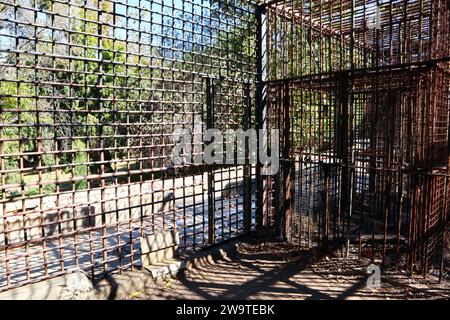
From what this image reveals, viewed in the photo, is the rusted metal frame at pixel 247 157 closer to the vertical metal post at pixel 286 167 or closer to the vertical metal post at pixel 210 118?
the vertical metal post at pixel 286 167

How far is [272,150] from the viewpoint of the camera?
5578 millimetres

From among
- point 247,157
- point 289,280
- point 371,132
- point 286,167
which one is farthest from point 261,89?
point 289,280

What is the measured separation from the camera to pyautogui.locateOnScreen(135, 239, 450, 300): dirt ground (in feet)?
12.9

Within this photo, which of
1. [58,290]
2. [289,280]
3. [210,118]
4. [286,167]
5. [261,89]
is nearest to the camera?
[58,290]

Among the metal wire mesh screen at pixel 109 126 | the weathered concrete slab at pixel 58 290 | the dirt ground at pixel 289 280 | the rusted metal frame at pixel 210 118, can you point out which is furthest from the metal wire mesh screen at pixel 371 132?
the weathered concrete slab at pixel 58 290

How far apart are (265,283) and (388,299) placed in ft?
4.63

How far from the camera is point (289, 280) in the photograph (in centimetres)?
430

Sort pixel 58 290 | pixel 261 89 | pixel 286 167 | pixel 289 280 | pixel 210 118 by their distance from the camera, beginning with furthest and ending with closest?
pixel 261 89
pixel 286 167
pixel 210 118
pixel 289 280
pixel 58 290

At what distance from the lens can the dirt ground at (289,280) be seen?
3.92 m

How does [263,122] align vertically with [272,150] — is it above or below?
above

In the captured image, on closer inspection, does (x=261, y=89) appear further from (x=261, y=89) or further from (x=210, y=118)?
(x=210, y=118)

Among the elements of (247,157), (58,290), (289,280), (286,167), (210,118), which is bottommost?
(289,280)
